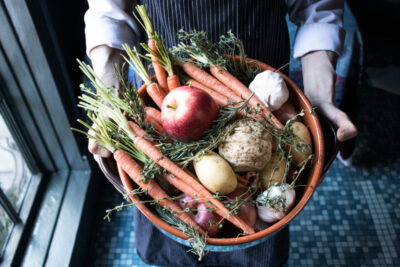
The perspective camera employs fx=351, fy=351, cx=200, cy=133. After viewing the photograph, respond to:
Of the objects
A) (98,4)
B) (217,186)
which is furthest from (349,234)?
(98,4)

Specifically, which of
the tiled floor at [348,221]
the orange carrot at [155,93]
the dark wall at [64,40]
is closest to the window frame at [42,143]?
the dark wall at [64,40]

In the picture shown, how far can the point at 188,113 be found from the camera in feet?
1.99

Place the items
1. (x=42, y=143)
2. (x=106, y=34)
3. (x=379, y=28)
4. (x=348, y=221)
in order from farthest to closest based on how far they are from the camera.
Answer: (x=379, y=28) → (x=348, y=221) → (x=42, y=143) → (x=106, y=34)

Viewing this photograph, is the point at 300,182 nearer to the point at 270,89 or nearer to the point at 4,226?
the point at 270,89

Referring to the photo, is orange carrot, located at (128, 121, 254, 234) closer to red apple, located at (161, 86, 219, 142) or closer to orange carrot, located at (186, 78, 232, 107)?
red apple, located at (161, 86, 219, 142)

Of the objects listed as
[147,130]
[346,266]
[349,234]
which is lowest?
[346,266]

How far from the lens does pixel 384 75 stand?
6.33 feet

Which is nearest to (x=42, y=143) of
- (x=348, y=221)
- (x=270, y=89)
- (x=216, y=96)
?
(x=216, y=96)

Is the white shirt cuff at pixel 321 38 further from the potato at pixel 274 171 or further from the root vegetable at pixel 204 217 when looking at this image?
the root vegetable at pixel 204 217

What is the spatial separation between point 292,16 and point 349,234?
3.14ft

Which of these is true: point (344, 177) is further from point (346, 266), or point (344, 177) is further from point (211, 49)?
point (211, 49)

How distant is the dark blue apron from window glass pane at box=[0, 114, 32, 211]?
1.85 feet

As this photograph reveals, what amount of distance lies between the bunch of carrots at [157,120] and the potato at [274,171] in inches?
2.4

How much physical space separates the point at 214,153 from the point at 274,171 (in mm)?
114
